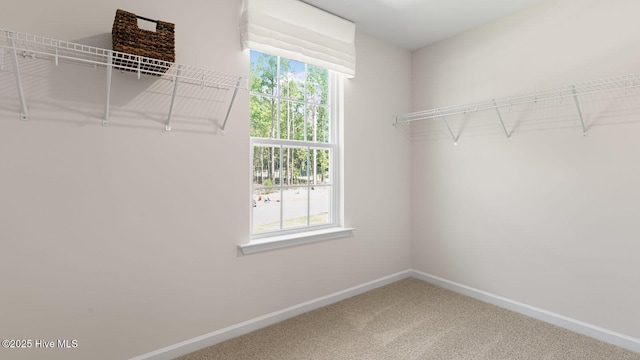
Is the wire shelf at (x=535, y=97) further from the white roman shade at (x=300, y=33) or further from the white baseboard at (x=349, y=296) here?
the white baseboard at (x=349, y=296)

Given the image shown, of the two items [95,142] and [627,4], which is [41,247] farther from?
[627,4]

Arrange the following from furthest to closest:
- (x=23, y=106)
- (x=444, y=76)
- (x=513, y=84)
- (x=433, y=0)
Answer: (x=444, y=76) < (x=513, y=84) < (x=433, y=0) < (x=23, y=106)

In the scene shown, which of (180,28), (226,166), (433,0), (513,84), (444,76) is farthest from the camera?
(444,76)

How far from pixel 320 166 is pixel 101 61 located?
1.74 m

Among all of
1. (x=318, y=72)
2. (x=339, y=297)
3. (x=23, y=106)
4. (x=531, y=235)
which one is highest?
(x=318, y=72)

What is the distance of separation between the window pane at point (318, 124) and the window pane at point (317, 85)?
2.7 inches

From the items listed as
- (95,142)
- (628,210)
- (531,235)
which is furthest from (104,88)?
(628,210)

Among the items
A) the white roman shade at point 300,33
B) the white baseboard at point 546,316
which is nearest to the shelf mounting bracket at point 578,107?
the white baseboard at point 546,316

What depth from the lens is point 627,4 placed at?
2051 millimetres

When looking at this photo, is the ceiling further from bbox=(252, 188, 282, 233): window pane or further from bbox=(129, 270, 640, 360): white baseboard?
bbox=(129, 270, 640, 360): white baseboard

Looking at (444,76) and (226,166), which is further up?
(444,76)

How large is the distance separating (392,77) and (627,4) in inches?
69.5

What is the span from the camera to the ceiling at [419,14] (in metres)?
2.46

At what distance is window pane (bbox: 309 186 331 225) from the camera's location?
108 inches
